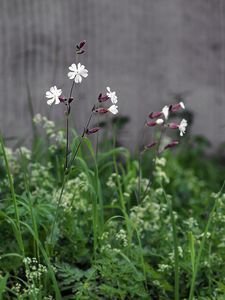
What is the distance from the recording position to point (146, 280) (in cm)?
287

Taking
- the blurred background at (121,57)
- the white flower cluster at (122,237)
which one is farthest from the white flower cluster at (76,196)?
the blurred background at (121,57)

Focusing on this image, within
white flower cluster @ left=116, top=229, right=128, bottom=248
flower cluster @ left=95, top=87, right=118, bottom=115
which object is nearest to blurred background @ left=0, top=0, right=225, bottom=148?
Answer: white flower cluster @ left=116, top=229, right=128, bottom=248

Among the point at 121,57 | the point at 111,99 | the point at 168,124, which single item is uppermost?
the point at 111,99

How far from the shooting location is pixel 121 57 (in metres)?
5.63

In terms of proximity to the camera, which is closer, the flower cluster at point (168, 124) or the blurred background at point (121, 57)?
the flower cluster at point (168, 124)

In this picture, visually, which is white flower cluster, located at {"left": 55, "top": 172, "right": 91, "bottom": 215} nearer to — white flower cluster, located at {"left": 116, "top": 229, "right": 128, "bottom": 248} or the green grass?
the green grass

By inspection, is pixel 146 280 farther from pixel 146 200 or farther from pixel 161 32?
pixel 161 32

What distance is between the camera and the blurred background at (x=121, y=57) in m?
5.20

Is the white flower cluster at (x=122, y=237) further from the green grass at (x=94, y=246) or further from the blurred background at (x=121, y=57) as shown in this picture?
the blurred background at (x=121, y=57)

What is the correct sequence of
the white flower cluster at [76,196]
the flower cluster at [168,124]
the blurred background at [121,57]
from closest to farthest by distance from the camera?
the flower cluster at [168,124] → the white flower cluster at [76,196] → the blurred background at [121,57]

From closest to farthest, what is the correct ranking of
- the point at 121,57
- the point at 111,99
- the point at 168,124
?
the point at 111,99, the point at 168,124, the point at 121,57

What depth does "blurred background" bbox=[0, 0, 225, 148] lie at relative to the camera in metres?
5.20

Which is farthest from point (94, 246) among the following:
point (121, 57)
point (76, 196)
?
point (121, 57)

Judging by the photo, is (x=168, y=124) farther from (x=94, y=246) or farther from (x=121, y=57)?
(x=121, y=57)
